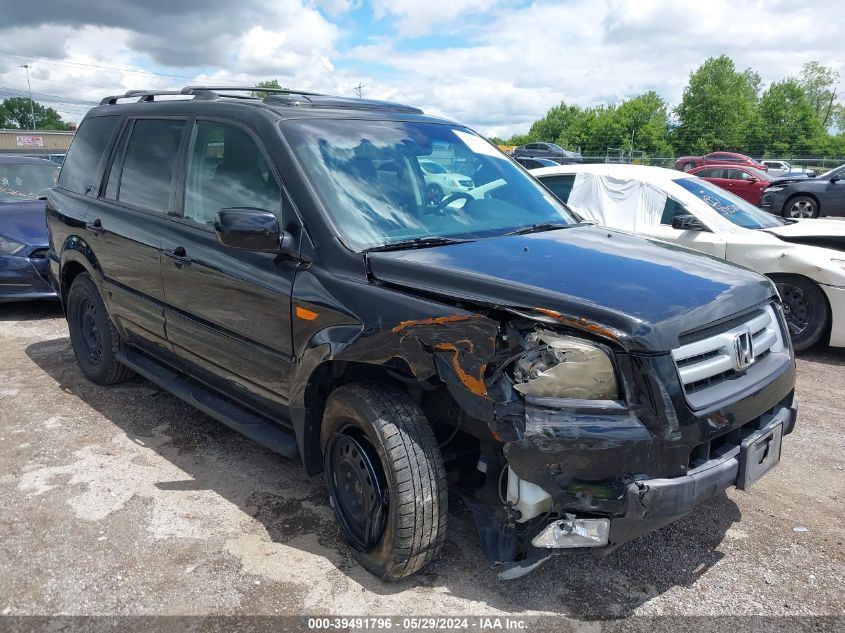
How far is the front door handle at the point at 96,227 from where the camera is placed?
14.8 feet

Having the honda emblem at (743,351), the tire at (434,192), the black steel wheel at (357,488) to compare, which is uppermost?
the tire at (434,192)

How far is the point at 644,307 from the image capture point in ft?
8.00

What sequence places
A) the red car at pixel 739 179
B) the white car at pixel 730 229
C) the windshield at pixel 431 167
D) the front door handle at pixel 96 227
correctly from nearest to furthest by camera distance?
the windshield at pixel 431 167, the front door handle at pixel 96 227, the white car at pixel 730 229, the red car at pixel 739 179

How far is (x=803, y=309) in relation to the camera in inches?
237

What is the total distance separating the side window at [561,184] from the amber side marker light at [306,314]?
18.4 feet

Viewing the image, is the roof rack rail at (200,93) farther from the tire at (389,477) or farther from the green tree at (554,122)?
the green tree at (554,122)

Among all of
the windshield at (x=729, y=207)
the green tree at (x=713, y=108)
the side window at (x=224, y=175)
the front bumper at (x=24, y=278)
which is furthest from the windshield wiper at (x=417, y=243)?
the green tree at (x=713, y=108)

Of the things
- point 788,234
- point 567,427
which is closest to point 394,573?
point 567,427

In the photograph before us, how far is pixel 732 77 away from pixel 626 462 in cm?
8458

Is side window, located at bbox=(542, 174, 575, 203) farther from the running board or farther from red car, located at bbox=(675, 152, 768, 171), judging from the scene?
red car, located at bbox=(675, 152, 768, 171)

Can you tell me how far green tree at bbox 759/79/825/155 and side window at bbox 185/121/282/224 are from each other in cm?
6241

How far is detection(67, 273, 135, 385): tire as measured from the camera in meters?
4.80

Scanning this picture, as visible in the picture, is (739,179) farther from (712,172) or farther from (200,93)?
(200,93)

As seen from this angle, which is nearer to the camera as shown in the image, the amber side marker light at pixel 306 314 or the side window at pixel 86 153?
the amber side marker light at pixel 306 314
